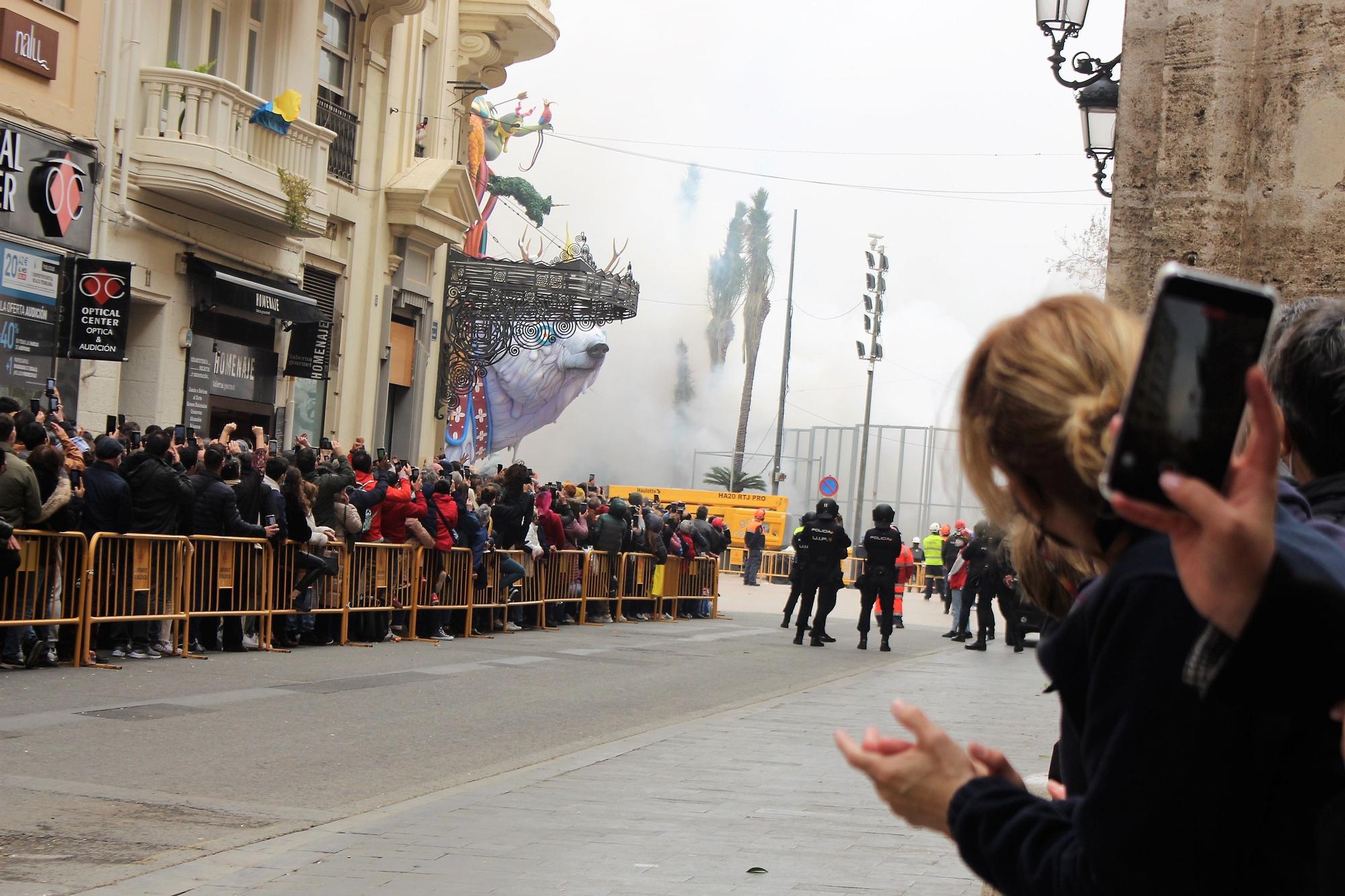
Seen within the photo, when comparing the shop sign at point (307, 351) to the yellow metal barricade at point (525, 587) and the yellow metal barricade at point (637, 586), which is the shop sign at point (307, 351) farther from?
the yellow metal barricade at point (525, 587)

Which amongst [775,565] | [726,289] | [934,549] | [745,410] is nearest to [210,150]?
[934,549]

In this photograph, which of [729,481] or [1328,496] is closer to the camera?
[1328,496]

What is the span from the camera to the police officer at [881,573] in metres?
20.3

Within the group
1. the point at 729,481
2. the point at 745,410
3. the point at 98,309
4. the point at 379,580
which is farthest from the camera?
the point at 745,410

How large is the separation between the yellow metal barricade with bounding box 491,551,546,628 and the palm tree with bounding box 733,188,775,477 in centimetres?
5873

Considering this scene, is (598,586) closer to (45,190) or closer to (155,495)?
(45,190)

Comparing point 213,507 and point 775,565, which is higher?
point 213,507

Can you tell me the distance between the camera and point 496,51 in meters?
30.8

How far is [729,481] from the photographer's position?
68062mm

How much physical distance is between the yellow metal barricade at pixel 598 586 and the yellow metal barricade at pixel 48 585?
10.4 metres

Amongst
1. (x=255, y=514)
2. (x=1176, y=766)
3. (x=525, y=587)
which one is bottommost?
(x=525, y=587)

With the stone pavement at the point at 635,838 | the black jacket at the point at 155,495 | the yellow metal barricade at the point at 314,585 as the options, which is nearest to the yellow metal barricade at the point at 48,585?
the black jacket at the point at 155,495

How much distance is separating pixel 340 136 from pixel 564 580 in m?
9.21

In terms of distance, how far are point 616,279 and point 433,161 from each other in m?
5.54
